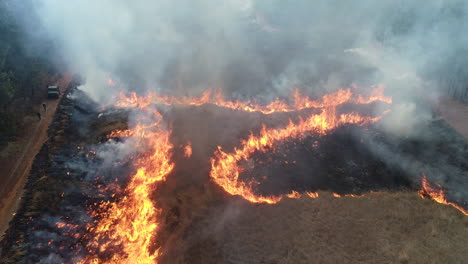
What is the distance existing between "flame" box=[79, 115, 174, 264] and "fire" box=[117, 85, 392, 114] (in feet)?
17.2

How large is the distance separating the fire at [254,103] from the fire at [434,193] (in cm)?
754

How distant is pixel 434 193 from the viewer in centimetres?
1341

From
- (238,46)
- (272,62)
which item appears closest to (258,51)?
(238,46)

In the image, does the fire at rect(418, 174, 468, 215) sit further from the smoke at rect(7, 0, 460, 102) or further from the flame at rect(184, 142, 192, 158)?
the flame at rect(184, 142, 192, 158)

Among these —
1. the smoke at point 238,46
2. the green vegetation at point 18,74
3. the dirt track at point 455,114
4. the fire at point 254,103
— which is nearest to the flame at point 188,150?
the fire at point 254,103

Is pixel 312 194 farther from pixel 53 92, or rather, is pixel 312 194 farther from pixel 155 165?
pixel 53 92

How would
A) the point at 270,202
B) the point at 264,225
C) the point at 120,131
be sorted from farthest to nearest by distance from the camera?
the point at 120,131
the point at 270,202
the point at 264,225

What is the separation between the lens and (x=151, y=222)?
38.1 feet

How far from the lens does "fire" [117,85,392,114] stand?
1905 centimetres

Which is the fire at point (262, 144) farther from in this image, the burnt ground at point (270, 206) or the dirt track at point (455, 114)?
the dirt track at point (455, 114)

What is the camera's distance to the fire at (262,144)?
13172 millimetres

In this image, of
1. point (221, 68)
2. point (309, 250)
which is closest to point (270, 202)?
point (309, 250)

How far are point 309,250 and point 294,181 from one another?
3.68m

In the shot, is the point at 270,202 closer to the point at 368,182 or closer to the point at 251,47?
the point at 368,182
